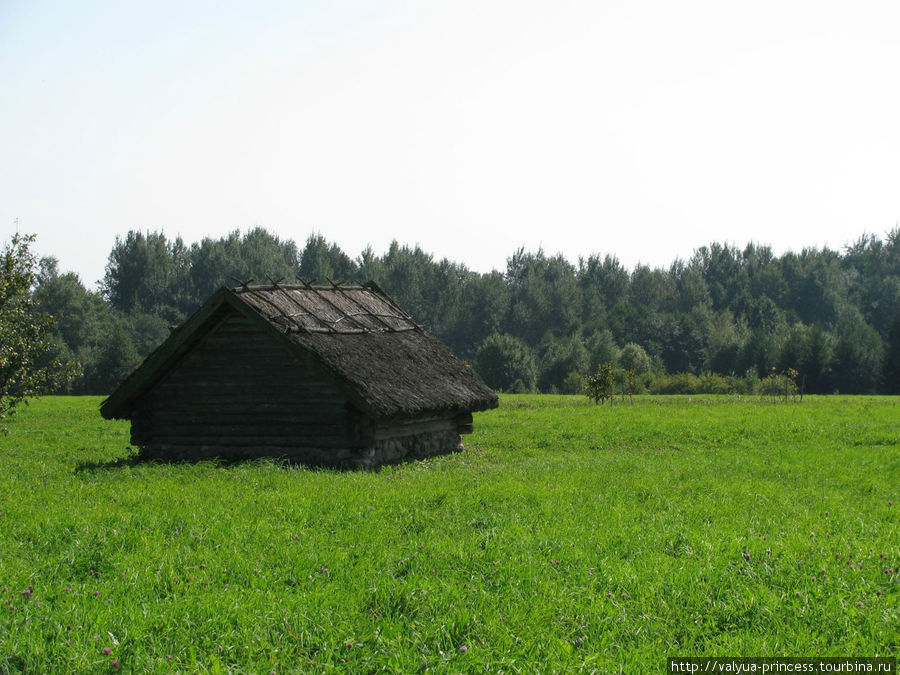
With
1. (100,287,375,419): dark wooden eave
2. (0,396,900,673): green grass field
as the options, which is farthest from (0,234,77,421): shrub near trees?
(0,396,900,673): green grass field

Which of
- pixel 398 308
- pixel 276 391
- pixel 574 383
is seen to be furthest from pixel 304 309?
pixel 574 383

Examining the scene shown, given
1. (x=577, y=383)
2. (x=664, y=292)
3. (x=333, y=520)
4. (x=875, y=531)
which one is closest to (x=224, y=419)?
(x=333, y=520)

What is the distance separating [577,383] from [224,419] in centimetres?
5115

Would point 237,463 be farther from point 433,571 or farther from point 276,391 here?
point 433,571

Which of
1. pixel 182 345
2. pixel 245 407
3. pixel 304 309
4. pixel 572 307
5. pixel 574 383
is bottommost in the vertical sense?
pixel 574 383

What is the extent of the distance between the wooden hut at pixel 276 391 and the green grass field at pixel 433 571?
246 cm

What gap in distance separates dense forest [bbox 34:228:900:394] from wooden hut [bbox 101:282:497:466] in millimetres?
47870

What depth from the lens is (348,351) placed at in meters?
17.0

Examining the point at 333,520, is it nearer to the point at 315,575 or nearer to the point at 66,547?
the point at 315,575

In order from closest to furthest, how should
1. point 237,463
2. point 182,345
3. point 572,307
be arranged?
1. point 237,463
2. point 182,345
3. point 572,307

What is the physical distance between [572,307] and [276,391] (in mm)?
91245

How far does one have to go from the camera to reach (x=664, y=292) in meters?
110

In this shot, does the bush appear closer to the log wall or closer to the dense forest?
the dense forest

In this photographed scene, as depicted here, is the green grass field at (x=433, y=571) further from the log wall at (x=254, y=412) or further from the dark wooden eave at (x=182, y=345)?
the dark wooden eave at (x=182, y=345)
